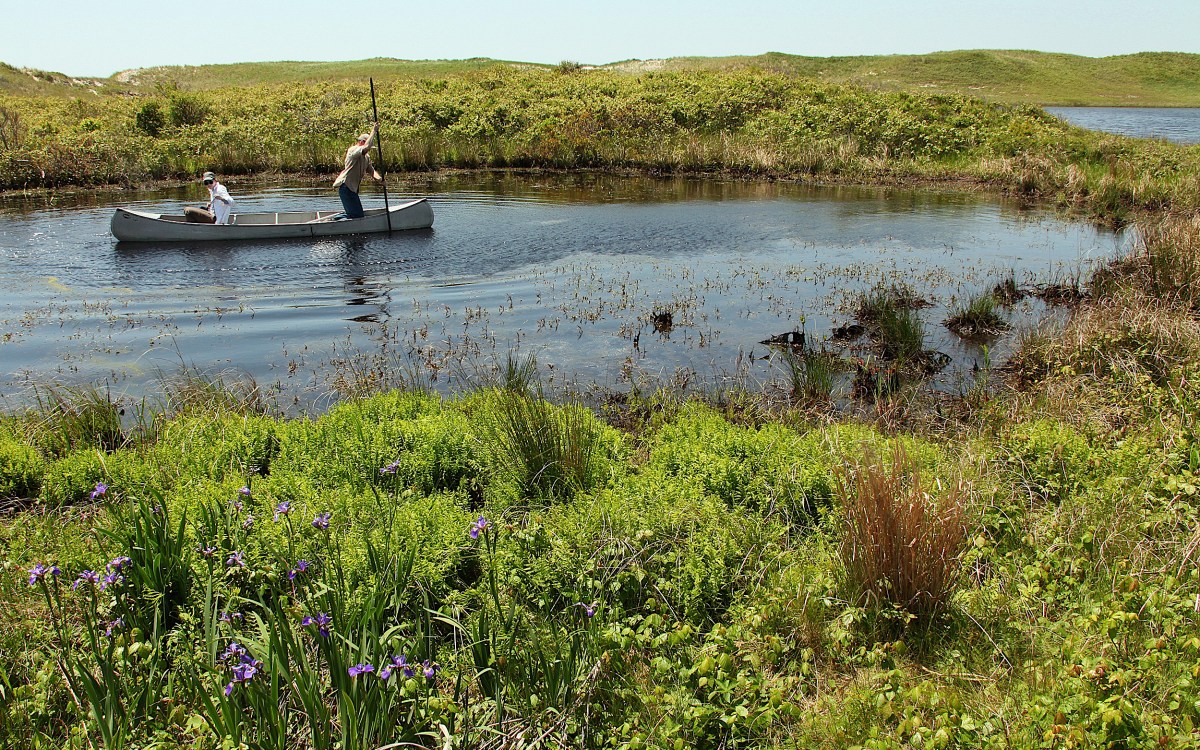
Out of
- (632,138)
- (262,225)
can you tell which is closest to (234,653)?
(262,225)

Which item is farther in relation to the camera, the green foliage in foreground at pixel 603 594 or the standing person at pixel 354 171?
the standing person at pixel 354 171

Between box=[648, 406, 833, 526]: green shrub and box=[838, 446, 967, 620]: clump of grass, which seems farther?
box=[648, 406, 833, 526]: green shrub

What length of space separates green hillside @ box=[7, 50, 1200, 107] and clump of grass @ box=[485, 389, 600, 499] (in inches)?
3047

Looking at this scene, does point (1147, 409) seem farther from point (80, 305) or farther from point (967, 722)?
point (80, 305)

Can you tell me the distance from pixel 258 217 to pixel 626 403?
13.5 metres

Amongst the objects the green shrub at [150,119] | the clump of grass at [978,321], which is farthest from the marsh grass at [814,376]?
the green shrub at [150,119]

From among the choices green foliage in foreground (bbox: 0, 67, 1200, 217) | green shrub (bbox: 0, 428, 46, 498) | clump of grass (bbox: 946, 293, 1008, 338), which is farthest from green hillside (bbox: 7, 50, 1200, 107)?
green shrub (bbox: 0, 428, 46, 498)

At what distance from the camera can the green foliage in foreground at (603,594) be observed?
339cm

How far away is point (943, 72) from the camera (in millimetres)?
99562

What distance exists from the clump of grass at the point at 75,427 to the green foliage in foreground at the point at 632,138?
2221 cm

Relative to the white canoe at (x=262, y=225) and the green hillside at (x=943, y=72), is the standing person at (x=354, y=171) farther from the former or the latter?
the green hillside at (x=943, y=72)

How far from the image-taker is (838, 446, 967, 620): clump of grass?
4.15 meters

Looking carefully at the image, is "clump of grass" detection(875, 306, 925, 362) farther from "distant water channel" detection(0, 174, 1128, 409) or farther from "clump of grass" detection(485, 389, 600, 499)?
"clump of grass" detection(485, 389, 600, 499)

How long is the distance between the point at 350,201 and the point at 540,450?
1372cm
